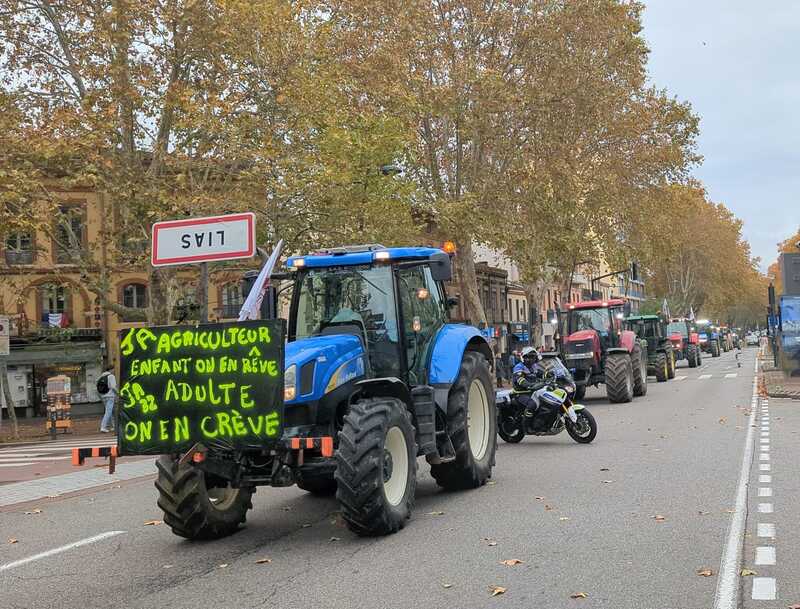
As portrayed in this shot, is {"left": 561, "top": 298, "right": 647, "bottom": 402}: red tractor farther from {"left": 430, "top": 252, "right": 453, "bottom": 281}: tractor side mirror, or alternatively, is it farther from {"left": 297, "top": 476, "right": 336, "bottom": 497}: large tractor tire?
{"left": 430, "top": 252, "right": 453, "bottom": 281}: tractor side mirror

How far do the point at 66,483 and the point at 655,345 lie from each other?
25.5m

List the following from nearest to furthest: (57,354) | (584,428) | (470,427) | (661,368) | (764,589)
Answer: (764,589), (470,427), (584,428), (661,368), (57,354)

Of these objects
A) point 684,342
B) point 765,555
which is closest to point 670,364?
point 684,342

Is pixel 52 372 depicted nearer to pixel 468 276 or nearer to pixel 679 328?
pixel 468 276

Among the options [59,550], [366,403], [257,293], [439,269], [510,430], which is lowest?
[59,550]

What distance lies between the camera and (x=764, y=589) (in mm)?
5641

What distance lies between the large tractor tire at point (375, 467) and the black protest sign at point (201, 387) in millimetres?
612

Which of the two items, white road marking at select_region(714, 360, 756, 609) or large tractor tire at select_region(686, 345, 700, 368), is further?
large tractor tire at select_region(686, 345, 700, 368)

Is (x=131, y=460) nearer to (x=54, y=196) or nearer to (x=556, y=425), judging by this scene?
(x=556, y=425)

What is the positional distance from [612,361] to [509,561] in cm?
1776

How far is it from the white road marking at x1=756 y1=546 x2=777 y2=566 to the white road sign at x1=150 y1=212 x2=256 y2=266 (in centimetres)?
490

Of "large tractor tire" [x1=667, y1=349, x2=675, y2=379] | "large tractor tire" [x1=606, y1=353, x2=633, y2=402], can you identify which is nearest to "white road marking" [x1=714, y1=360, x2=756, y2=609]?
"large tractor tire" [x1=606, y1=353, x2=633, y2=402]

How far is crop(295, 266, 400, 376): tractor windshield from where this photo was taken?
8.88m

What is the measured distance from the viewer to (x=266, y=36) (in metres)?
22.3
